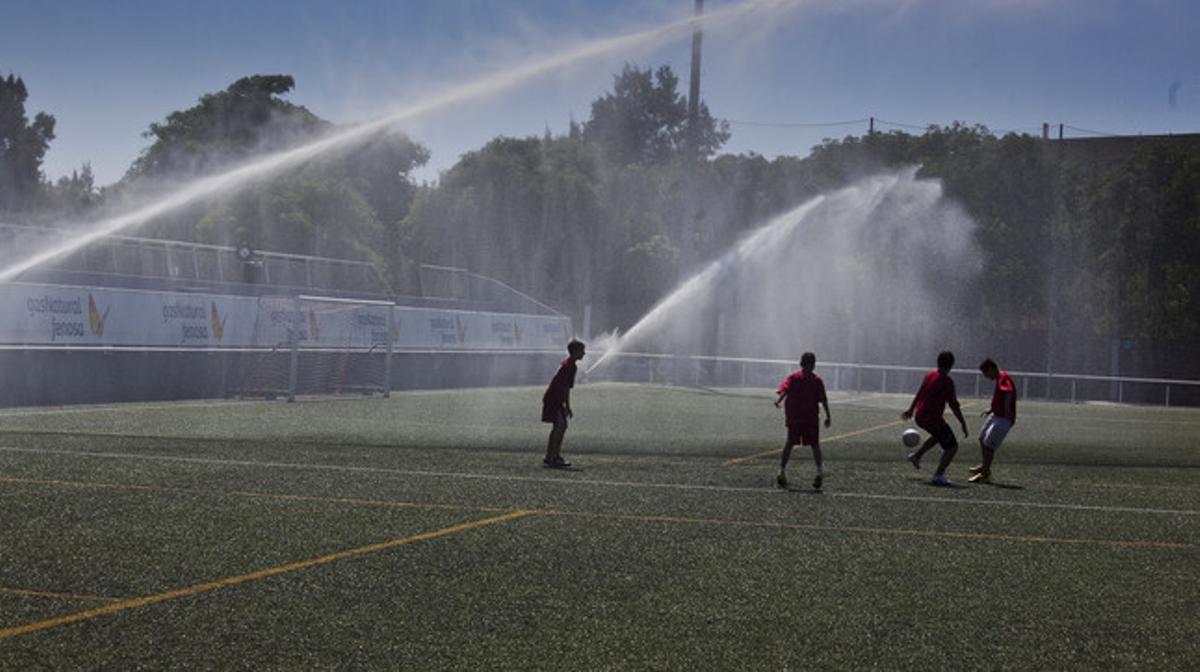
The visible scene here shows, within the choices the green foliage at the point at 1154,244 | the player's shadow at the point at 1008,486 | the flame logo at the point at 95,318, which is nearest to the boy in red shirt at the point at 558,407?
the player's shadow at the point at 1008,486

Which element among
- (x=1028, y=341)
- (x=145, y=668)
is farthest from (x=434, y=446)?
(x=1028, y=341)

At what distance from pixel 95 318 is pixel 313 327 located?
320 inches

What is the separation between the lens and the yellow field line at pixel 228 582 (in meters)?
7.59

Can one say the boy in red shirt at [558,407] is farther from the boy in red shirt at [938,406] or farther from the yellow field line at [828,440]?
the boy in red shirt at [938,406]

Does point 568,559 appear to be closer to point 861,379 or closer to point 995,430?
point 995,430

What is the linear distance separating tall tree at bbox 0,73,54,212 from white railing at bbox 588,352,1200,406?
4268 centimetres

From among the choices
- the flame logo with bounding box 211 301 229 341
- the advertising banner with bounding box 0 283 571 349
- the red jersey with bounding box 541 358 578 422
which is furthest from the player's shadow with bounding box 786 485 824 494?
the flame logo with bounding box 211 301 229 341

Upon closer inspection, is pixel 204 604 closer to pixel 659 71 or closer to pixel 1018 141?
pixel 1018 141

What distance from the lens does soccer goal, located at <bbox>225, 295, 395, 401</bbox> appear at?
34312mm

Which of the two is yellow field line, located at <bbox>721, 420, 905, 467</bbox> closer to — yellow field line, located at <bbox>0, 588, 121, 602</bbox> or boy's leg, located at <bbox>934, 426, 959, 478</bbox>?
boy's leg, located at <bbox>934, 426, 959, 478</bbox>

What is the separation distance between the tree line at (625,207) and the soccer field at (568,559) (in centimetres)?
3147

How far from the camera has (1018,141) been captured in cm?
6038

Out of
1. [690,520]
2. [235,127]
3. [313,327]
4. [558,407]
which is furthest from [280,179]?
[690,520]

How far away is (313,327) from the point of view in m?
37.6
